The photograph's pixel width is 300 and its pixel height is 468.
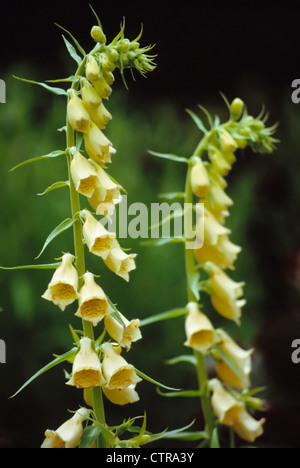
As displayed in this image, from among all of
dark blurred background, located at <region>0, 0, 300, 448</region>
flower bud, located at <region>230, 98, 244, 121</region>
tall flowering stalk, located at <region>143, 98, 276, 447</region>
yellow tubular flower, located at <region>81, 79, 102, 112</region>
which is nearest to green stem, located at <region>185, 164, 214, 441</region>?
tall flowering stalk, located at <region>143, 98, 276, 447</region>

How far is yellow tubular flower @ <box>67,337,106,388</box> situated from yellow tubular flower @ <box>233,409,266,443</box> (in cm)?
43

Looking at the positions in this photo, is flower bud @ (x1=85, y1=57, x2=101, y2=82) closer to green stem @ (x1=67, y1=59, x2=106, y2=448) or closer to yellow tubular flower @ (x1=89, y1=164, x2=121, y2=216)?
green stem @ (x1=67, y1=59, x2=106, y2=448)

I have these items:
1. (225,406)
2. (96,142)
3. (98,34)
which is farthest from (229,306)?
(98,34)

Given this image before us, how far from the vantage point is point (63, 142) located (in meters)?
1.91

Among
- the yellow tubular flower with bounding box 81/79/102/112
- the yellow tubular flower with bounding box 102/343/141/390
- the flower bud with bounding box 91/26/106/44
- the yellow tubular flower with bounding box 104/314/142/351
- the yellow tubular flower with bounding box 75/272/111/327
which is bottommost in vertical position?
the yellow tubular flower with bounding box 102/343/141/390

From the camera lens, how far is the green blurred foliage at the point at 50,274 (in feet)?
5.66

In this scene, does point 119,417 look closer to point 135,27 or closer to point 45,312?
point 45,312

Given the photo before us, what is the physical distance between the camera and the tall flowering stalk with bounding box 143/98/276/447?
3.95 ft

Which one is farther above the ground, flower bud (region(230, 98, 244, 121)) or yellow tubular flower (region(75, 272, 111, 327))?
flower bud (region(230, 98, 244, 121))

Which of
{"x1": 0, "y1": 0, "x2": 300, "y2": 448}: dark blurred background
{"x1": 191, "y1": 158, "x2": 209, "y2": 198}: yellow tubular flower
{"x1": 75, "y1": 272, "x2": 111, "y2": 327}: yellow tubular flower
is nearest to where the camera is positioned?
{"x1": 75, "y1": 272, "x2": 111, "y2": 327}: yellow tubular flower

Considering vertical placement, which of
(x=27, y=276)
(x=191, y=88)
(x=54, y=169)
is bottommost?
(x=27, y=276)

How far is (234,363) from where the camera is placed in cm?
128
